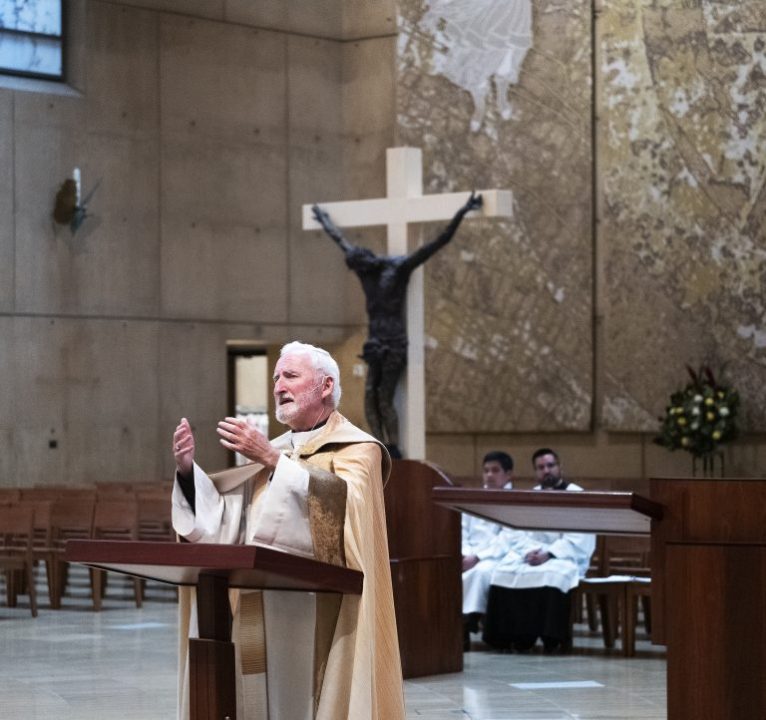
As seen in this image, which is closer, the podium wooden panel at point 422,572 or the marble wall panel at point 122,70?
the podium wooden panel at point 422,572

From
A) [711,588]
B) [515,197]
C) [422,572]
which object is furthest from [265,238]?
[711,588]

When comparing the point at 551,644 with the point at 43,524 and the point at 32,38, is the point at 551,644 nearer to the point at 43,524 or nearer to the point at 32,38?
the point at 43,524

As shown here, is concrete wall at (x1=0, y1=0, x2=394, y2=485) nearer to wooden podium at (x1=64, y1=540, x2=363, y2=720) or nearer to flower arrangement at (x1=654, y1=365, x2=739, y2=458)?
flower arrangement at (x1=654, y1=365, x2=739, y2=458)

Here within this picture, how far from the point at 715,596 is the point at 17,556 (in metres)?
7.29

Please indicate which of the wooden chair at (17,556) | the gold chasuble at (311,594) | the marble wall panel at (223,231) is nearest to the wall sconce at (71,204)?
the marble wall panel at (223,231)

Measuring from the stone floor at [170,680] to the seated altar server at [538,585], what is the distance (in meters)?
0.14

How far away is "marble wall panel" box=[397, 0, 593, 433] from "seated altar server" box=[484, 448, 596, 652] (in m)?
7.82

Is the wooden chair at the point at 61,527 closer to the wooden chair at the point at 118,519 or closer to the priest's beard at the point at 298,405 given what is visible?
the wooden chair at the point at 118,519

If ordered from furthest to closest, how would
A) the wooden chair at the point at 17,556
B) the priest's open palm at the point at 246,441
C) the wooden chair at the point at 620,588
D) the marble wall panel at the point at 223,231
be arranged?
the marble wall panel at the point at 223,231, the wooden chair at the point at 17,556, the wooden chair at the point at 620,588, the priest's open palm at the point at 246,441

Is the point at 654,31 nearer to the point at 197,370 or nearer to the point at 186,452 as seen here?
the point at 197,370

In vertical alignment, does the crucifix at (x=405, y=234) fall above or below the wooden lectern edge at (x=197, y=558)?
above

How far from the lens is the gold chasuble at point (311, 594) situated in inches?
166

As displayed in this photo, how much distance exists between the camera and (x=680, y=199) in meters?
16.6

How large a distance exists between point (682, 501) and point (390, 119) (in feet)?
49.6
